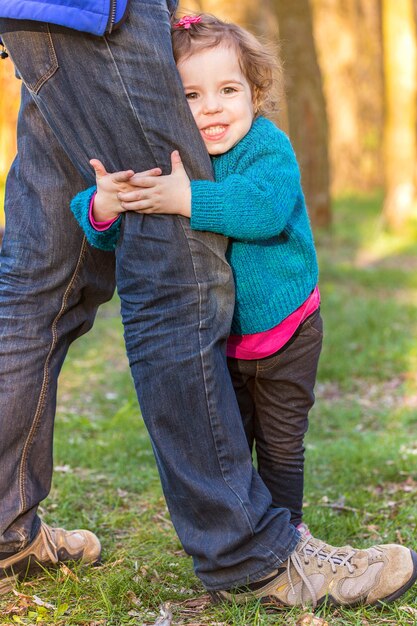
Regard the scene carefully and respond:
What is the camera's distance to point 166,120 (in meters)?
2.18

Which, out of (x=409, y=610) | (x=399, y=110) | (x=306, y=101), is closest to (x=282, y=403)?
(x=409, y=610)

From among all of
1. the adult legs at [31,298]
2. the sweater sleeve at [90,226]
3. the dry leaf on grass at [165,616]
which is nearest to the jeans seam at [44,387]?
the adult legs at [31,298]

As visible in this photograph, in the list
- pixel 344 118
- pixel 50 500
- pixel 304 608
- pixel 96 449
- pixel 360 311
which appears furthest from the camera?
pixel 344 118

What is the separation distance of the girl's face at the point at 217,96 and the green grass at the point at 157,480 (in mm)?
A: 1253

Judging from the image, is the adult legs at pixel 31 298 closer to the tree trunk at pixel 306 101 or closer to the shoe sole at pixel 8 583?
the shoe sole at pixel 8 583

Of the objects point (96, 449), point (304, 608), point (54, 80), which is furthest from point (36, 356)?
point (96, 449)

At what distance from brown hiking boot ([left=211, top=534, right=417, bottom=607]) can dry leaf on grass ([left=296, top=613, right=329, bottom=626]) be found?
0.08 m

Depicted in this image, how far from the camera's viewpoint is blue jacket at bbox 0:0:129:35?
2070 mm

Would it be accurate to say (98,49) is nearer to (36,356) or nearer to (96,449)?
(36,356)

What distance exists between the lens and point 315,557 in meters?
2.44

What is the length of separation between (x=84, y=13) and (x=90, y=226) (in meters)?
0.54

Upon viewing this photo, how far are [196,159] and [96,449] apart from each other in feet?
6.92

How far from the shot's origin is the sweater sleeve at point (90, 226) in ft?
7.68

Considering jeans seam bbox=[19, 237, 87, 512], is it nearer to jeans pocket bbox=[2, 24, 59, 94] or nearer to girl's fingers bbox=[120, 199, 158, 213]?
girl's fingers bbox=[120, 199, 158, 213]
